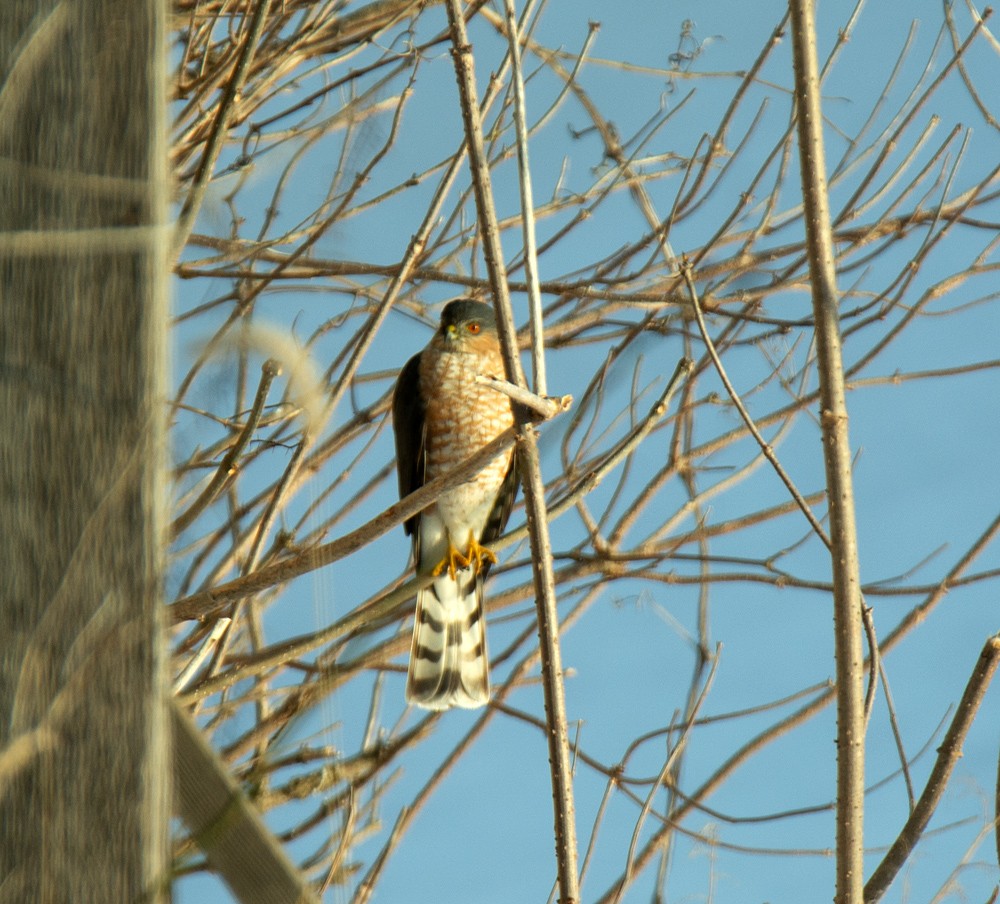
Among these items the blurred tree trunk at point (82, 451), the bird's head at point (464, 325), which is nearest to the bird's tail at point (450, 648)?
the bird's head at point (464, 325)

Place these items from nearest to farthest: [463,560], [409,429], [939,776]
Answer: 1. [939,776]
2. [463,560]
3. [409,429]

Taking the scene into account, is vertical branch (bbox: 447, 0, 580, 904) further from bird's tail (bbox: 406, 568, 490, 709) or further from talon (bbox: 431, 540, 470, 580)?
talon (bbox: 431, 540, 470, 580)

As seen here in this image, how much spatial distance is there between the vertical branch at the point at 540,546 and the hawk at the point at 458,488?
2264 mm

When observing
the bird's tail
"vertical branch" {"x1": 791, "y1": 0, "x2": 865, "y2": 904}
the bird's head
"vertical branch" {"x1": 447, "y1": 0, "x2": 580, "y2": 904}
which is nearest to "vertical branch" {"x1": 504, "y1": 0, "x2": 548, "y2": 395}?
"vertical branch" {"x1": 447, "y1": 0, "x2": 580, "y2": 904}

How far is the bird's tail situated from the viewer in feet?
11.5

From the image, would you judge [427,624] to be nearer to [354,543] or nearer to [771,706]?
[771,706]

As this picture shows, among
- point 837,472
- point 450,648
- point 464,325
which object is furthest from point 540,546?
point 464,325

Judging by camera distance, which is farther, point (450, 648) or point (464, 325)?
point (464, 325)

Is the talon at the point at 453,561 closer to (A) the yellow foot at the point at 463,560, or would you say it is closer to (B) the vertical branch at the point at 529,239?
(A) the yellow foot at the point at 463,560

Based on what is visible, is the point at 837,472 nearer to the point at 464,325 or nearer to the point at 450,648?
the point at 450,648

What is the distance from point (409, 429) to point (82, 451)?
275cm

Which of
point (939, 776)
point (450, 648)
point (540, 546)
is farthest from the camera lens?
point (450, 648)

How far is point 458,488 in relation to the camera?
149 inches

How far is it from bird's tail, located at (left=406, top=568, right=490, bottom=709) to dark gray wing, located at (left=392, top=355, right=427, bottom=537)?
10.3 inches
